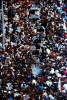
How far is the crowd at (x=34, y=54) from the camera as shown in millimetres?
13336

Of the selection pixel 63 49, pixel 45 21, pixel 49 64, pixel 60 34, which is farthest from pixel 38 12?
pixel 49 64

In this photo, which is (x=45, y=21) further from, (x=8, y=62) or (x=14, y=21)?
(x=8, y=62)

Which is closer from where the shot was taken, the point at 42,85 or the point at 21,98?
the point at 21,98

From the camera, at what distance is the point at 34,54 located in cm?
1584

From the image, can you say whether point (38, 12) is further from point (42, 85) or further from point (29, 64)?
point (42, 85)

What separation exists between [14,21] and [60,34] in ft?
8.33

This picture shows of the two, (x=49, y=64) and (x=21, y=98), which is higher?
(x=49, y=64)

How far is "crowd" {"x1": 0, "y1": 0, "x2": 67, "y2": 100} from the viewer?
13336 mm

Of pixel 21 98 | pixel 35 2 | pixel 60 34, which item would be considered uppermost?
pixel 35 2

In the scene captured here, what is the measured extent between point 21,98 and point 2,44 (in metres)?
3.91

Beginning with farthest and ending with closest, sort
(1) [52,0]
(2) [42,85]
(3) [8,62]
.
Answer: (1) [52,0] → (3) [8,62] → (2) [42,85]

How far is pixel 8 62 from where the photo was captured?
1481 cm

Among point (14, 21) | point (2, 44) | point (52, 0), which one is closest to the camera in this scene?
point (2, 44)

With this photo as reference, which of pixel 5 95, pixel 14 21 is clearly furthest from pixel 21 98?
pixel 14 21
